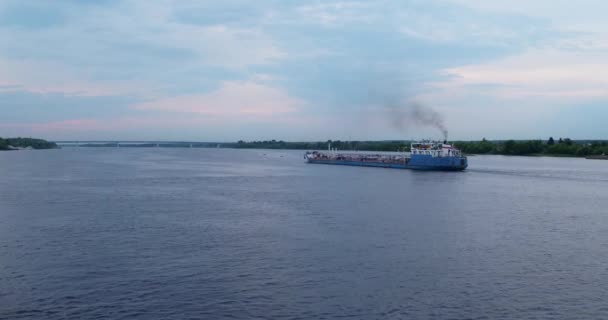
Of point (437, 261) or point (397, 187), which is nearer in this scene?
point (437, 261)

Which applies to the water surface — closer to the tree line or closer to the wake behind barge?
the wake behind barge

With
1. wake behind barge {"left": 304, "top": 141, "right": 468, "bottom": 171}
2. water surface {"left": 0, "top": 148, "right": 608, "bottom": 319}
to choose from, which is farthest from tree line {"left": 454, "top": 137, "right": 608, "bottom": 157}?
water surface {"left": 0, "top": 148, "right": 608, "bottom": 319}

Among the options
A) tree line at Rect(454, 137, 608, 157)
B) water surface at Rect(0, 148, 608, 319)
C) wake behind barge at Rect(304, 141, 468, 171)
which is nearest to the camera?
water surface at Rect(0, 148, 608, 319)

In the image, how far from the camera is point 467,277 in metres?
17.6

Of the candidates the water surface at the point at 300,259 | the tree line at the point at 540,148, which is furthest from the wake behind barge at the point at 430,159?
the tree line at the point at 540,148

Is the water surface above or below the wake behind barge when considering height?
below

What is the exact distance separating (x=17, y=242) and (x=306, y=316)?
13587mm

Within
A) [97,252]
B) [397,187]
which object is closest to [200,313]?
[97,252]

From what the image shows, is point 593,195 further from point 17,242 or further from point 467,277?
point 17,242

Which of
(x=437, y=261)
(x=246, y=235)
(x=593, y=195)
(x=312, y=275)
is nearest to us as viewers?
(x=312, y=275)

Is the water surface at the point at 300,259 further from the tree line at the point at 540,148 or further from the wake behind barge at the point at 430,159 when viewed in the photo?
the tree line at the point at 540,148

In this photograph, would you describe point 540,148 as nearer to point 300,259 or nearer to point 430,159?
point 430,159

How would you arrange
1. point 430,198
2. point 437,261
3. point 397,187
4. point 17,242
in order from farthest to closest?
point 397,187, point 430,198, point 17,242, point 437,261

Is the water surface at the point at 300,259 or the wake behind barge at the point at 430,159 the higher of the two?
the wake behind barge at the point at 430,159
